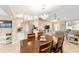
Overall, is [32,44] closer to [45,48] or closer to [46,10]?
[45,48]

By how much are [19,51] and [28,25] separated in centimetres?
43

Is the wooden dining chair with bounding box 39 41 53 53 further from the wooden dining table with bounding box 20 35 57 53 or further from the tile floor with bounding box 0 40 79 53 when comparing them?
the tile floor with bounding box 0 40 79 53

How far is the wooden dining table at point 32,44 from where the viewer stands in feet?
5.12

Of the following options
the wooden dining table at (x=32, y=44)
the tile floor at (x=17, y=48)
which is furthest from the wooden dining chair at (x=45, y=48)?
the tile floor at (x=17, y=48)

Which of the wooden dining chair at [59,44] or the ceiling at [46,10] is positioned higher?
the ceiling at [46,10]

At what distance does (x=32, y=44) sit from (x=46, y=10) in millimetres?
606

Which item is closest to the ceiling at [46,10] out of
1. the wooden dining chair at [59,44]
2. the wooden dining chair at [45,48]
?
the wooden dining chair at [59,44]

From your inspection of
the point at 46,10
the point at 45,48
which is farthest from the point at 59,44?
the point at 46,10

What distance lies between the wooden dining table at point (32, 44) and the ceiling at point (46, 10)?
357 mm

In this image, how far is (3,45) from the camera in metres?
1.48

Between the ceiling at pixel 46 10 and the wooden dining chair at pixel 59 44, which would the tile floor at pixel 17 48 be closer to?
the wooden dining chair at pixel 59 44

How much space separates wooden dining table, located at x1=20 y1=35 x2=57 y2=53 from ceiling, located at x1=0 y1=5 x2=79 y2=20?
357mm

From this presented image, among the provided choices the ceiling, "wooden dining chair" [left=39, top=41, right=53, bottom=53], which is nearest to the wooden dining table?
"wooden dining chair" [left=39, top=41, right=53, bottom=53]
